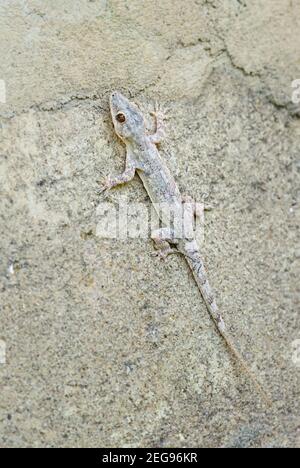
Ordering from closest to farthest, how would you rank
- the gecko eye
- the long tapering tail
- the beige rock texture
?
the beige rock texture
the gecko eye
the long tapering tail

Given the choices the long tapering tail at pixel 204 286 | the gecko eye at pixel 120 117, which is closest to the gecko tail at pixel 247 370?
the long tapering tail at pixel 204 286

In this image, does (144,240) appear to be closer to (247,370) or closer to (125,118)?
(125,118)

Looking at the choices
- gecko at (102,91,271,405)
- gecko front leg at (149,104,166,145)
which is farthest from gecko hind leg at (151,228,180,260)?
gecko front leg at (149,104,166,145)

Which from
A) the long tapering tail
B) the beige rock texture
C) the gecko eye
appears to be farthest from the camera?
the long tapering tail

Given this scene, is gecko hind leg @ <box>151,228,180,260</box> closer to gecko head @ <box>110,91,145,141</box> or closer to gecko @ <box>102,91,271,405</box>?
gecko @ <box>102,91,271,405</box>

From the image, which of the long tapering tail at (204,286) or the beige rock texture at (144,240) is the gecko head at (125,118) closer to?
the beige rock texture at (144,240)

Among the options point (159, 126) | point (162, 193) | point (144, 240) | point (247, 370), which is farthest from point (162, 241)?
point (247, 370)

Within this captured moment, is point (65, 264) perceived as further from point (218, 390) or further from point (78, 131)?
point (218, 390)
